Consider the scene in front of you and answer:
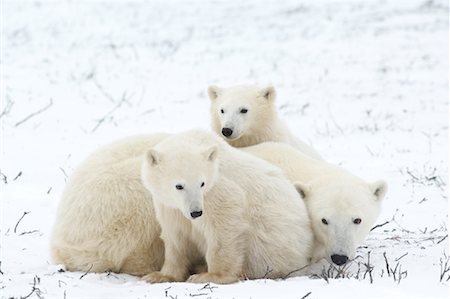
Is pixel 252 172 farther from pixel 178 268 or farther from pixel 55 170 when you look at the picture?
pixel 55 170

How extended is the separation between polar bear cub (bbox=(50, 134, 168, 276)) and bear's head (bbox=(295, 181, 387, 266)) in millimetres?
1123

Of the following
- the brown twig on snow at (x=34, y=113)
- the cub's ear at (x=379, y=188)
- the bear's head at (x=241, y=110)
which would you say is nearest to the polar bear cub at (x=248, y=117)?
the bear's head at (x=241, y=110)

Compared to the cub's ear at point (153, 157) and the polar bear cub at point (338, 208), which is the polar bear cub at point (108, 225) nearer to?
the cub's ear at point (153, 157)

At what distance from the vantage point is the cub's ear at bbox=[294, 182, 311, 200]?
5230mm

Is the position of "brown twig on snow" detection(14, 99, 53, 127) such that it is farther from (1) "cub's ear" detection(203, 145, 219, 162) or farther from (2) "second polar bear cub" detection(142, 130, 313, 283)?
(1) "cub's ear" detection(203, 145, 219, 162)

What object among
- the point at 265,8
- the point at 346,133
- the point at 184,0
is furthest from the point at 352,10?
the point at 346,133

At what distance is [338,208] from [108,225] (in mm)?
1577

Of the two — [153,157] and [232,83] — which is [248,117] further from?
[232,83]

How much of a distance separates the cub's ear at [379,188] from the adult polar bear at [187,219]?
0.57m

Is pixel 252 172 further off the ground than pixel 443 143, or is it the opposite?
pixel 252 172

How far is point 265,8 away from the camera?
25.4m

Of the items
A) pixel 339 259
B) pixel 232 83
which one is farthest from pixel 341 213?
pixel 232 83

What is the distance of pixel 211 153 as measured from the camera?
4543mm

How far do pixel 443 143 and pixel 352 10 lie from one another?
15.1 metres
